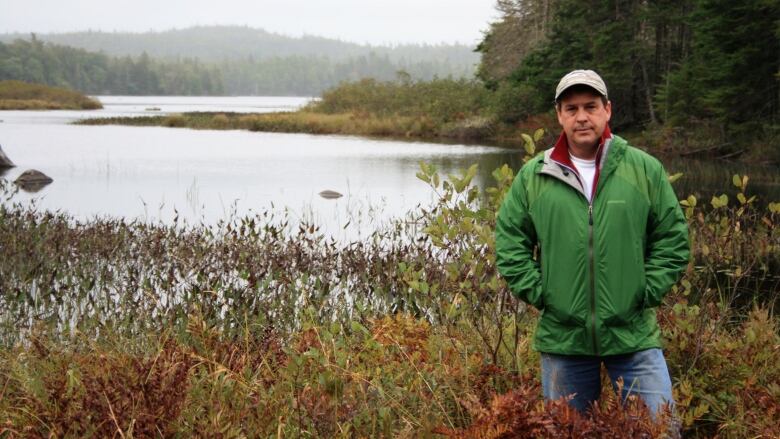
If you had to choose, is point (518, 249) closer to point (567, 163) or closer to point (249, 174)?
point (567, 163)

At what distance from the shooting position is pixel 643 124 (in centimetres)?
3184

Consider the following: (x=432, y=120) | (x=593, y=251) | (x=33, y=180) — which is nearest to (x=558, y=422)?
(x=593, y=251)

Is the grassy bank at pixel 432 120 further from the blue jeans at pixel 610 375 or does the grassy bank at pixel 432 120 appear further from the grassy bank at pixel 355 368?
the blue jeans at pixel 610 375

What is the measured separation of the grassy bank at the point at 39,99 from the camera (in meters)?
82.3

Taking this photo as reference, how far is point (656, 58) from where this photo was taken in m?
32.6

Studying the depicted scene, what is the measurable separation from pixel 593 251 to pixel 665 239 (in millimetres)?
310

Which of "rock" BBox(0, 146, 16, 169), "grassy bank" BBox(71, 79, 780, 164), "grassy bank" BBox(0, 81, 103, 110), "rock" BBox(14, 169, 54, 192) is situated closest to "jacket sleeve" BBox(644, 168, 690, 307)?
"rock" BBox(14, 169, 54, 192)

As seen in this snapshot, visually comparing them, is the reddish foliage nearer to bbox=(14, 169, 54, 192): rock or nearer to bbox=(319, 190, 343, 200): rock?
bbox=(319, 190, 343, 200): rock

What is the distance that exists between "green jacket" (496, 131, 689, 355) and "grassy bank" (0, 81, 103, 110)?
3284 inches

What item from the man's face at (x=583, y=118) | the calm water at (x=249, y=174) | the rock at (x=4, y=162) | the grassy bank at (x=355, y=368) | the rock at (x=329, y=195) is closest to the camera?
the man's face at (x=583, y=118)

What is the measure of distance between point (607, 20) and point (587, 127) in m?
32.3

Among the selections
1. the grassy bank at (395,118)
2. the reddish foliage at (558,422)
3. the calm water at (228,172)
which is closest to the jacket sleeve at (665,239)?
the reddish foliage at (558,422)

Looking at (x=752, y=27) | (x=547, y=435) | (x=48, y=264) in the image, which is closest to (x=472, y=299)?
(x=547, y=435)

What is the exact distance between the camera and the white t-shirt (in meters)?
3.12
